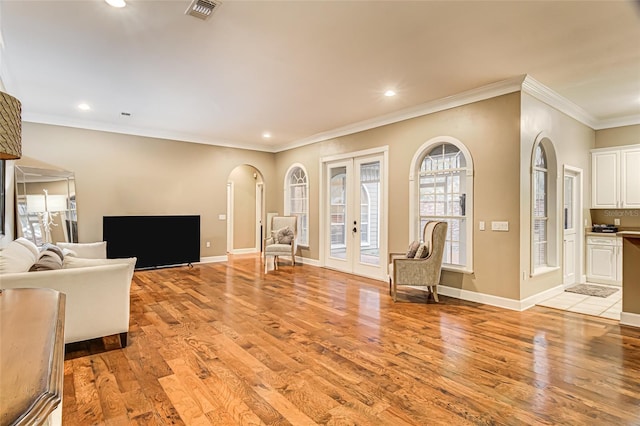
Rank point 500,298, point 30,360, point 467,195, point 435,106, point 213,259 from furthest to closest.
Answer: point 213,259, point 435,106, point 467,195, point 500,298, point 30,360

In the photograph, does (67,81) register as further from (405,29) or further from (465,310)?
(465,310)

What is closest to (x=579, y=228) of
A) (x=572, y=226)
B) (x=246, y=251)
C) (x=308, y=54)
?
(x=572, y=226)

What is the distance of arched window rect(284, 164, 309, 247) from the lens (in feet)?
25.2

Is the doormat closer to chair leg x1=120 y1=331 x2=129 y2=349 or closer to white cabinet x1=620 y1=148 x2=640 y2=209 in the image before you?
white cabinet x1=620 y1=148 x2=640 y2=209

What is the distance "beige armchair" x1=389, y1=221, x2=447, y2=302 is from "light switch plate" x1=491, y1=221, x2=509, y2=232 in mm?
597

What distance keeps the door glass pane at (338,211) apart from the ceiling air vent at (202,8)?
4290mm

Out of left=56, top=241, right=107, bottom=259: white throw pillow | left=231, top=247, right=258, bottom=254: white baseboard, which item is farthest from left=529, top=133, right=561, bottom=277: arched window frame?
left=231, top=247, right=258, bottom=254: white baseboard

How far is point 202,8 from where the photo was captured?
2674 mm

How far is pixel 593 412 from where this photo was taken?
Answer: 2082 millimetres

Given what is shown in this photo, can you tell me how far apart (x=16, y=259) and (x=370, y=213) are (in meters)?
4.84

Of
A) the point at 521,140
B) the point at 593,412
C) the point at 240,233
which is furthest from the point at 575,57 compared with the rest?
the point at 240,233

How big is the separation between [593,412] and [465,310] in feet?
6.91

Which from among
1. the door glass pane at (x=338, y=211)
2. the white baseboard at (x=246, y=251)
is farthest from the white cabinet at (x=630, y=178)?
the white baseboard at (x=246, y=251)

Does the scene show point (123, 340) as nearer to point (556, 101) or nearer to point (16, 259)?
point (16, 259)
